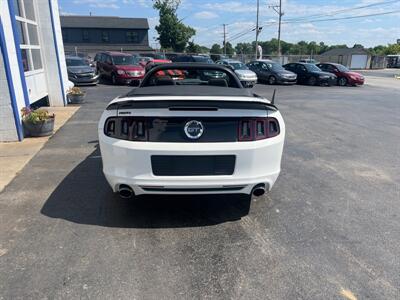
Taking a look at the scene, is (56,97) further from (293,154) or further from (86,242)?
(86,242)

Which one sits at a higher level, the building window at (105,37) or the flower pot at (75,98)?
the building window at (105,37)

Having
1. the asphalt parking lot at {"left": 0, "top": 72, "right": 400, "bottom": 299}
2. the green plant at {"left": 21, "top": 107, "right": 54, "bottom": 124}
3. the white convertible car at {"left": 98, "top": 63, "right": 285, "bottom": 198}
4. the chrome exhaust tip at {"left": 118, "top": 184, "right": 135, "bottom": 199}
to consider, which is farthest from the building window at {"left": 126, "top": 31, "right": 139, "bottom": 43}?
the chrome exhaust tip at {"left": 118, "top": 184, "right": 135, "bottom": 199}

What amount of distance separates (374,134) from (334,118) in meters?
2.18

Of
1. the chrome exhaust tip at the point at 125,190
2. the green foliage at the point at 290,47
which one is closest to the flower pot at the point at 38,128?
the chrome exhaust tip at the point at 125,190

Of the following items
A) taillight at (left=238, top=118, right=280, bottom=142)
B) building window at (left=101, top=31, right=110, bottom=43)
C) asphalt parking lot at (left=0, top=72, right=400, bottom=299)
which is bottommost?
asphalt parking lot at (left=0, top=72, right=400, bottom=299)

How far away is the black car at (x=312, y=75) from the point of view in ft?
72.4

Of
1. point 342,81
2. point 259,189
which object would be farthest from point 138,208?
point 342,81

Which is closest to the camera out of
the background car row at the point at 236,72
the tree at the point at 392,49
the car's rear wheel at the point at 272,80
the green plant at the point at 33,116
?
the green plant at the point at 33,116

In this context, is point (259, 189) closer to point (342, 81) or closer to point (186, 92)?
point (186, 92)

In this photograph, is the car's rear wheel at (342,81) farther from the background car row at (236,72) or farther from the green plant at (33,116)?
the green plant at (33,116)

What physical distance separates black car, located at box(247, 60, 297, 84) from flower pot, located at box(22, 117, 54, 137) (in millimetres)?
17854

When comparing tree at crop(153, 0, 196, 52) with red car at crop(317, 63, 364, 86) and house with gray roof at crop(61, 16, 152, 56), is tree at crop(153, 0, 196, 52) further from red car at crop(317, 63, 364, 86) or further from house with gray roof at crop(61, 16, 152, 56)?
red car at crop(317, 63, 364, 86)

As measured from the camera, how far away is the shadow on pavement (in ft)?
11.3

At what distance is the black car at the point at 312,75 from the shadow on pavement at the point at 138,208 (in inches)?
799
